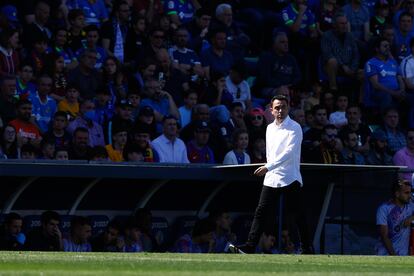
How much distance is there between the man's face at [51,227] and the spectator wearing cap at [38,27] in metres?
3.53

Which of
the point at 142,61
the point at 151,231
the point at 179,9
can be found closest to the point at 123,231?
the point at 151,231

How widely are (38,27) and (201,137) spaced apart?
9.55ft

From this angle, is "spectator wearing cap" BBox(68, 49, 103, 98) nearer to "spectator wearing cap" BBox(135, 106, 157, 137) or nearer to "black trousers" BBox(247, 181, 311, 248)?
Answer: "spectator wearing cap" BBox(135, 106, 157, 137)

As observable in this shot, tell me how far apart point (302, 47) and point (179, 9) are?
95.5 inches

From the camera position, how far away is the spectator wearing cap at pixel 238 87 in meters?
19.8

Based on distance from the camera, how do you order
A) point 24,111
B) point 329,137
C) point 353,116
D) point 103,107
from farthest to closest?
point 353,116, point 329,137, point 103,107, point 24,111

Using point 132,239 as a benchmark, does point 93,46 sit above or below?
above

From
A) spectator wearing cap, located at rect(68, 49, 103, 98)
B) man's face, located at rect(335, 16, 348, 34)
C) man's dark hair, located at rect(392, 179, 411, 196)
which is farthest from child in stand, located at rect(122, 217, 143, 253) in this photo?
man's face, located at rect(335, 16, 348, 34)

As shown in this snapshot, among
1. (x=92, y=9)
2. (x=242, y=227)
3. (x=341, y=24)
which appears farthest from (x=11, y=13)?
(x=341, y=24)

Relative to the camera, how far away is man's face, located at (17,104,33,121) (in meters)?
16.2

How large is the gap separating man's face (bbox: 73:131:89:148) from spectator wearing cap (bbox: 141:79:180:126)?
2070 mm

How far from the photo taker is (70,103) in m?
17.4

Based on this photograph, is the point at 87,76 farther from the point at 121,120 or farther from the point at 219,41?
the point at 219,41

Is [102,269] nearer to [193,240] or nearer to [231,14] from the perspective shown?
[193,240]
